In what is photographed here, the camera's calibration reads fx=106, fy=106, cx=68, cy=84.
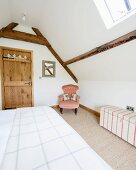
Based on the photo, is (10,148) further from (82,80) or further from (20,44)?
(82,80)

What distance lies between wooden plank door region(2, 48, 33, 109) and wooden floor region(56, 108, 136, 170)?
1864mm

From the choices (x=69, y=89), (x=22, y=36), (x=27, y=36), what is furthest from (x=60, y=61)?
(x=22, y=36)

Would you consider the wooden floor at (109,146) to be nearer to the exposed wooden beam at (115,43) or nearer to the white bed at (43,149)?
the white bed at (43,149)

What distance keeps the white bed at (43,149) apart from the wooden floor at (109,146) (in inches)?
32.5

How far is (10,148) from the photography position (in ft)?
3.04

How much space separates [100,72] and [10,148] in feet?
8.39

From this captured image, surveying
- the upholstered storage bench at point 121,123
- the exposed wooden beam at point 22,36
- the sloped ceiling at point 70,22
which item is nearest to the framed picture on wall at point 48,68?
the exposed wooden beam at point 22,36

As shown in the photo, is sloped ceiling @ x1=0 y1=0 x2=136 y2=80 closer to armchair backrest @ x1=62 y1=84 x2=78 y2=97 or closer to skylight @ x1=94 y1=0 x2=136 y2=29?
skylight @ x1=94 y1=0 x2=136 y2=29

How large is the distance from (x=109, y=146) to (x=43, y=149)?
1369mm

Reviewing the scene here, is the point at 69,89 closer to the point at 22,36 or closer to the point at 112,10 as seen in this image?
the point at 22,36

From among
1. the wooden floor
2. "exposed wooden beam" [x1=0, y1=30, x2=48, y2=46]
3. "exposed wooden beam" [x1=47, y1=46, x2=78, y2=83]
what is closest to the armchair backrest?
"exposed wooden beam" [x1=47, y1=46, x2=78, y2=83]

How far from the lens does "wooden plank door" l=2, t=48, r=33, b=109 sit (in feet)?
10.4

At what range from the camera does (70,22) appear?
2.22 m

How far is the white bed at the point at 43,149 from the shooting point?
779 millimetres
